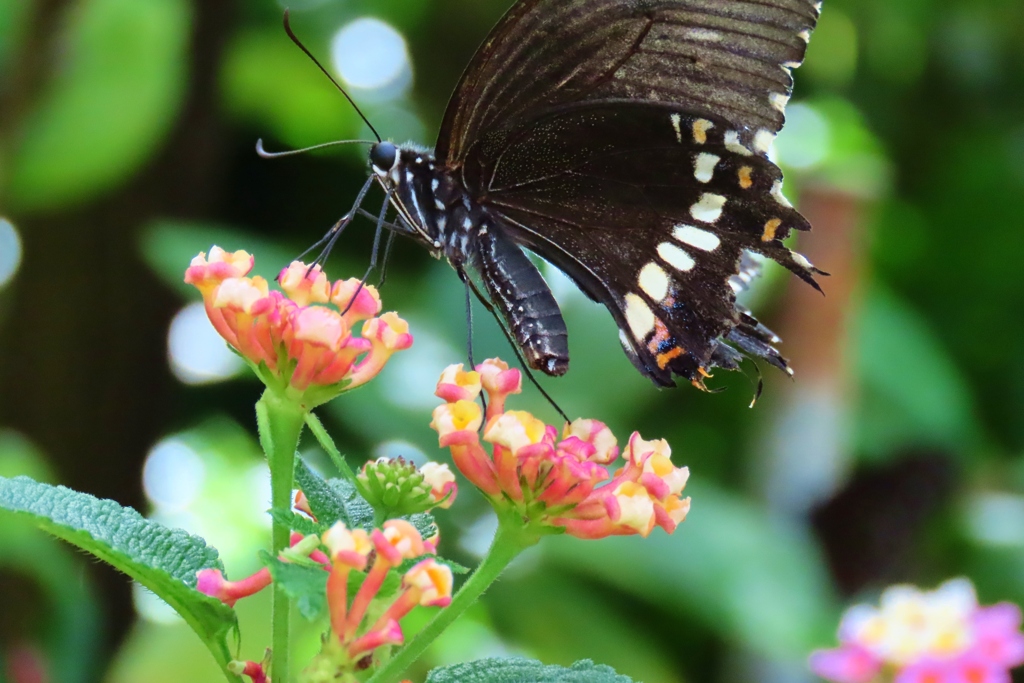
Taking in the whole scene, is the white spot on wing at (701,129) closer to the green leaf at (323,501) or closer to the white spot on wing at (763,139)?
the white spot on wing at (763,139)

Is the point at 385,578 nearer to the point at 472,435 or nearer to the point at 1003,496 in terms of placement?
the point at 472,435

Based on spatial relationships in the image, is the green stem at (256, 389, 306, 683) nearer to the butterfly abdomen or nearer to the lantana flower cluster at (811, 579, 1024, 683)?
the butterfly abdomen

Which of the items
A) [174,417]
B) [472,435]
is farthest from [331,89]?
[472,435]

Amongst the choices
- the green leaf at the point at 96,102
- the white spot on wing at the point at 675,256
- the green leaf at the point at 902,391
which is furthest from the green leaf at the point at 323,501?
the green leaf at the point at 902,391

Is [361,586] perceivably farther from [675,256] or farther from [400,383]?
[400,383]

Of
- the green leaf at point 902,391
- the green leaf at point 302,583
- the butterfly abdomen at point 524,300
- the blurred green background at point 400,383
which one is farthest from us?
the green leaf at point 902,391

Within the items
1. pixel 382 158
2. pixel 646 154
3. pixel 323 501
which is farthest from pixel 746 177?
pixel 323 501
